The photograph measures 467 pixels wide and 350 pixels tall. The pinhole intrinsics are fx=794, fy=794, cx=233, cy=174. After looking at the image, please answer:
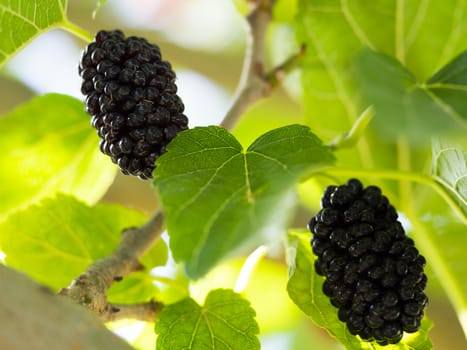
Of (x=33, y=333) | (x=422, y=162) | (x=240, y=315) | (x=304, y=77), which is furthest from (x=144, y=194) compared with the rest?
(x=33, y=333)

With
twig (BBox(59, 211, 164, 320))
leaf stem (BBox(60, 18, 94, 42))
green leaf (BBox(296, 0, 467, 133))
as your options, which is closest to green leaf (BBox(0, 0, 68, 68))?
leaf stem (BBox(60, 18, 94, 42))

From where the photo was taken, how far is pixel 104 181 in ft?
4.33

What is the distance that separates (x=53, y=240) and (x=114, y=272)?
10.4 inches

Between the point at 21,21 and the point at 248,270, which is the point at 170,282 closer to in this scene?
the point at 248,270

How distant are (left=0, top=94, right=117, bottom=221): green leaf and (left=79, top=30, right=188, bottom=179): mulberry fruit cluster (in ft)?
1.39

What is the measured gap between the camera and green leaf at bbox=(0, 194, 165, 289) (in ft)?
3.77

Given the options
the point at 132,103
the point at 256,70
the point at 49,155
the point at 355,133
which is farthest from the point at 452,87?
the point at 49,155

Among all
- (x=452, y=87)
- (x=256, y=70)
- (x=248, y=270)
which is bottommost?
(x=248, y=270)

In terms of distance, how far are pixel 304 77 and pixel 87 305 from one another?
668 mm

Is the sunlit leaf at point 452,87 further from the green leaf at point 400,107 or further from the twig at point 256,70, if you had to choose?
the twig at point 256,70

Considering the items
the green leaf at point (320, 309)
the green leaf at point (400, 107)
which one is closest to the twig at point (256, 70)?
the green leaf at point (320, 309)

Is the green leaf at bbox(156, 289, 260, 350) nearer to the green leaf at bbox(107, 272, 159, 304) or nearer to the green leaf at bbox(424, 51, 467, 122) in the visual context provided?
the green leaf at bbox(107, 272, 159, 304)

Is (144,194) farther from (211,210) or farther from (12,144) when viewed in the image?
(211,210)

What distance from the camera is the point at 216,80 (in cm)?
193
